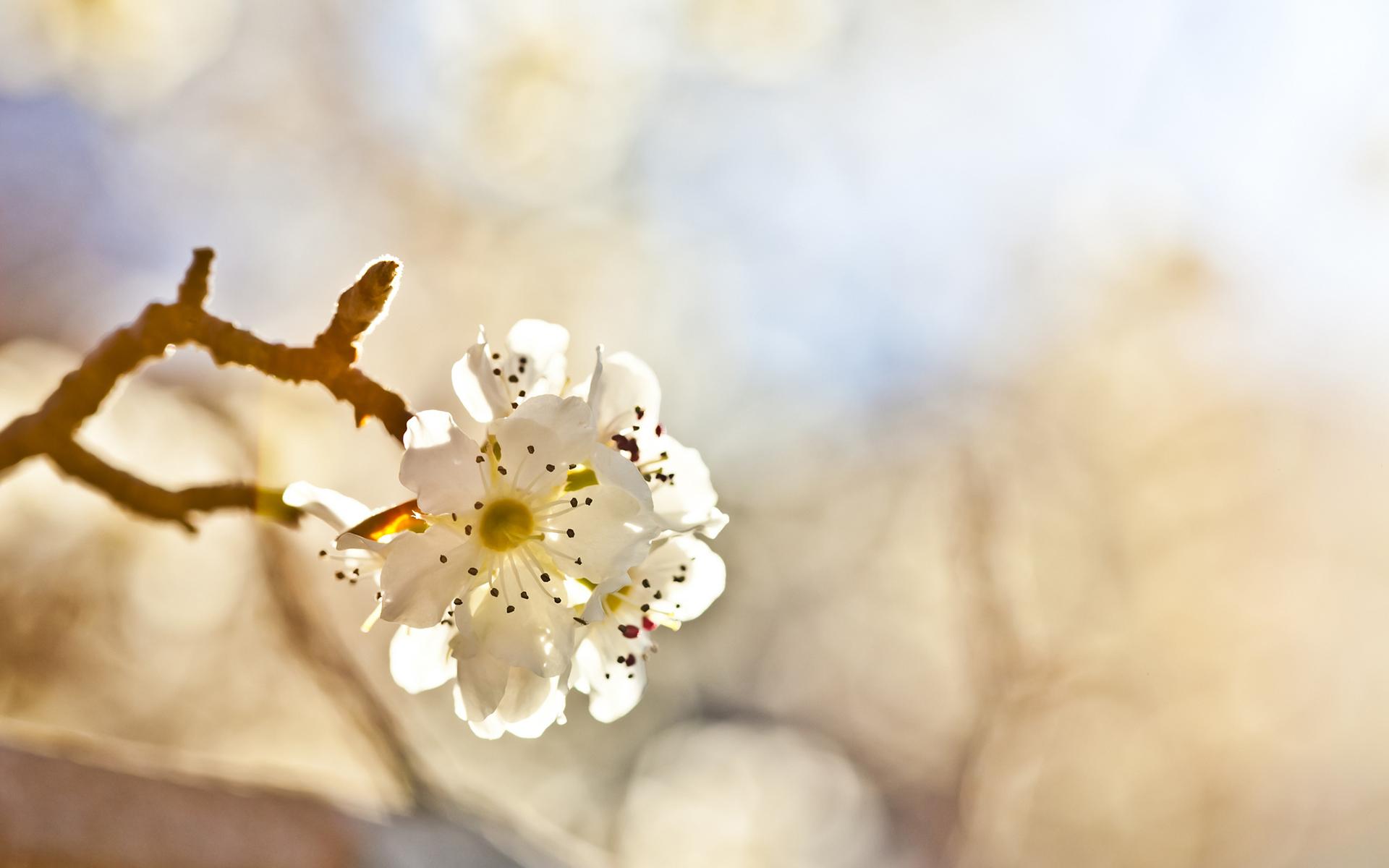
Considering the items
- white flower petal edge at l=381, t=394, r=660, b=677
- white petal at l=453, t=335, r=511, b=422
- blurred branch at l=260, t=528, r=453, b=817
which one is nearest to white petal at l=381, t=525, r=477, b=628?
white flower petal edge at l=381, t=394, r=660, b=677

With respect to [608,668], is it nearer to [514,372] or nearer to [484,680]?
[484,680]

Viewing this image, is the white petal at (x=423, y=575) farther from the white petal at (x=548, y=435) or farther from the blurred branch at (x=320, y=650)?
the blurred branch at (x=320, y=650)

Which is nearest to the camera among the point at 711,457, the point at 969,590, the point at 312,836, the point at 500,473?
the point at 500,473

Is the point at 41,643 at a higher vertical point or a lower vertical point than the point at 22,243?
lower

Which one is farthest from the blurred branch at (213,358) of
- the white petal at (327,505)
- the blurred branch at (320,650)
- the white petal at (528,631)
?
the blurred branch at (320,650)

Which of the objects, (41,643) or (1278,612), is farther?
(1278,612)

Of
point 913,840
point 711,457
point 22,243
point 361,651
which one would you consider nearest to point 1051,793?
point 913,840

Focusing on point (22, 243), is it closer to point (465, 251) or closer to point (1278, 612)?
point (465, 251)

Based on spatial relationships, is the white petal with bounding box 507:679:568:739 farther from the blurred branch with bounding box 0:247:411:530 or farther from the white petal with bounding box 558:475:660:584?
the blurred branch with bounding box 0:247:411:530
